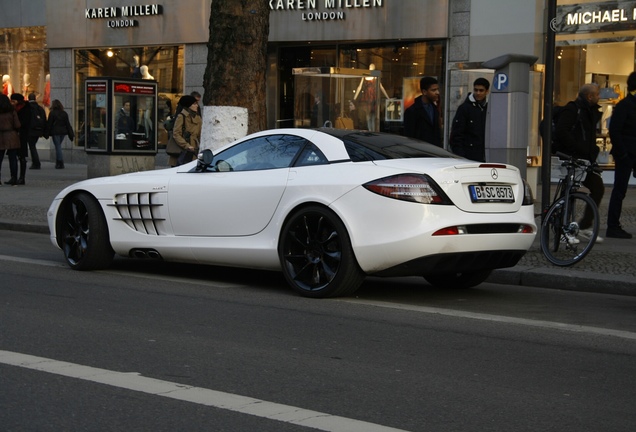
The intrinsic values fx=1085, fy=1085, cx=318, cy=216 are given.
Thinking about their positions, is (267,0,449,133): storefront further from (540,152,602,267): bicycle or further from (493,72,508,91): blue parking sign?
(540,152,602,267): bicycle

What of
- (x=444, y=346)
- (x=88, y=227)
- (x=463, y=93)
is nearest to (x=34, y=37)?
(x=463, y=93)

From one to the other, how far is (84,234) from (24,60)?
74.3 ft

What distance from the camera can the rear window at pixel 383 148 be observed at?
332 inches

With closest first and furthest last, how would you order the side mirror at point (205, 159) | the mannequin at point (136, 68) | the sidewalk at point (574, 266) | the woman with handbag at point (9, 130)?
the side mirror at point (205, 159)
the sidewalk at point (574, 266)
the woman with handbag at point (9, 130)
the mannequin at point (136, 68)

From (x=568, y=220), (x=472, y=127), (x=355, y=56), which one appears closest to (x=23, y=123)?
(x=355, y=56)

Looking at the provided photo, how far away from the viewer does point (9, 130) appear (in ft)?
66.7

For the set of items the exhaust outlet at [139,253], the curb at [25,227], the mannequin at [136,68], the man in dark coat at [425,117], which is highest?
the mannequin at [136,68]

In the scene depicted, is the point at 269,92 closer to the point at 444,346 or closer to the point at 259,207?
the point at 259,207

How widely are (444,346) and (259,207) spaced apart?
2567 millimetres

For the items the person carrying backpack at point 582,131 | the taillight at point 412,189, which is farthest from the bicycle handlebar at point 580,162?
the taillight at point 412,189

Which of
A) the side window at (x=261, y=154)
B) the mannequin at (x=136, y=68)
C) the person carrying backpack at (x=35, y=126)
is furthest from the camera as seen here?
the mannequin at (x=136, y=68)

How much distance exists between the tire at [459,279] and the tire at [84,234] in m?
2.94

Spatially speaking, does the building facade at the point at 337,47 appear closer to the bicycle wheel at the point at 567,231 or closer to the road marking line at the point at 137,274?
the bicycle wheel at the point at 567,231

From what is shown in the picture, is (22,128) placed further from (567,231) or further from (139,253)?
(567,231)
